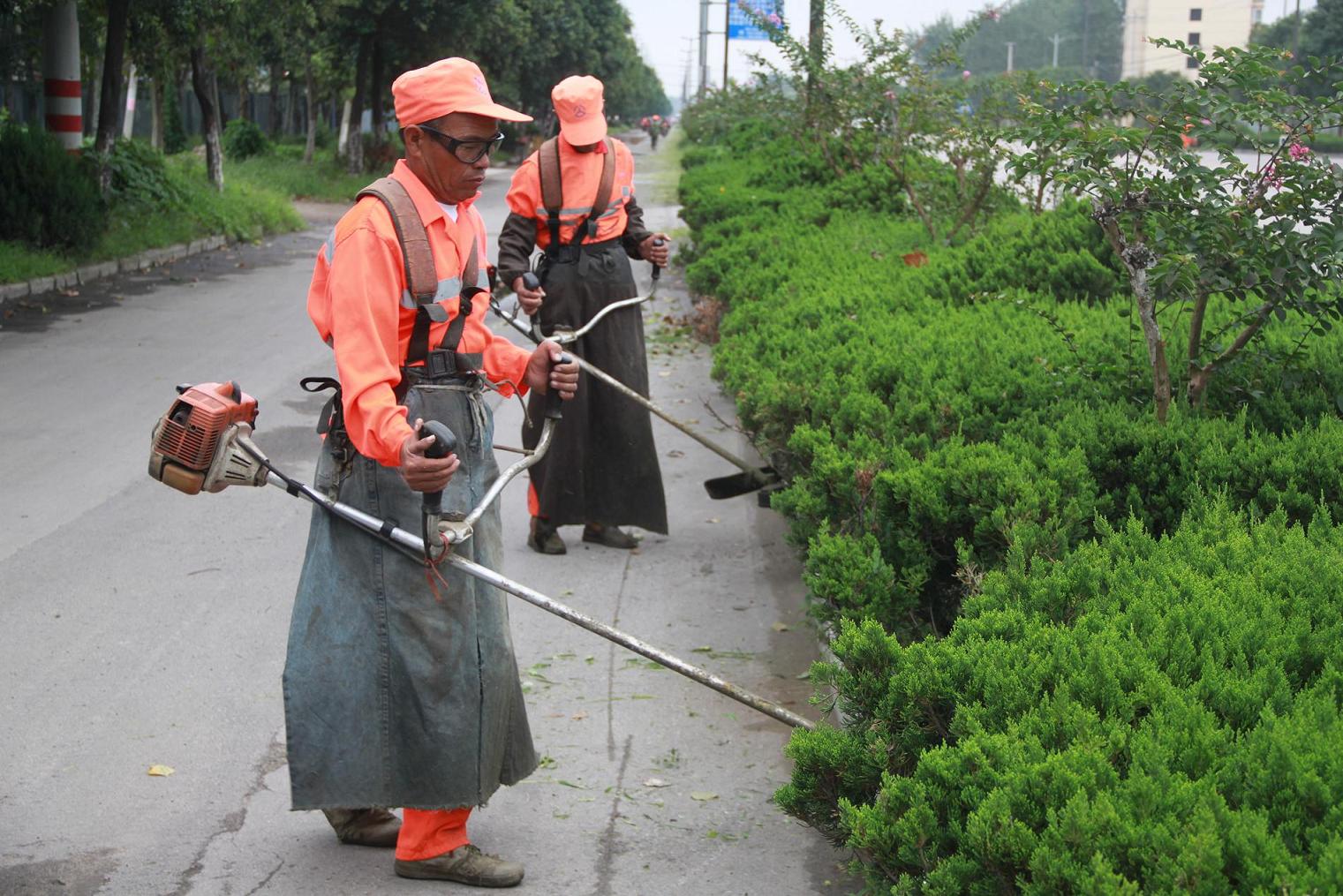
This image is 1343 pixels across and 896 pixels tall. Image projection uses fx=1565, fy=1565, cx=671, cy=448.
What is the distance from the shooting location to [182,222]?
19.9 metres

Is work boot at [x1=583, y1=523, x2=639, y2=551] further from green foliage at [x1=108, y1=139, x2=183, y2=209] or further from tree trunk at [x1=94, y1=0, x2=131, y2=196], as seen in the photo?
green foliage at [x1=108, y1=139, x2=183, y2=209]

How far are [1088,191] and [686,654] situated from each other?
7.15ft

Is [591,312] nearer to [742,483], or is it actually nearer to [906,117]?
[742,483]

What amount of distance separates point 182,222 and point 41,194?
397 cm

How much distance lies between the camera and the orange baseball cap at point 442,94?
141 inches

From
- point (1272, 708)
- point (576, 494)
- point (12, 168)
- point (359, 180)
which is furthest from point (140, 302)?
point (359, 180)

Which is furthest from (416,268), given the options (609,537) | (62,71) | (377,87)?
(377,87)

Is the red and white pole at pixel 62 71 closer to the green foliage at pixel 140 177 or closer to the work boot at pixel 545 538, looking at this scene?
the green foliage at pixel 140 177

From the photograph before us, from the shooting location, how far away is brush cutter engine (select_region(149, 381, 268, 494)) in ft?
11.4

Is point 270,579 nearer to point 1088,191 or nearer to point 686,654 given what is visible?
point 686,654

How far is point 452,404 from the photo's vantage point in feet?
12.3

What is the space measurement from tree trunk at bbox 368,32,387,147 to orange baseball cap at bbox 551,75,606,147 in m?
24.8

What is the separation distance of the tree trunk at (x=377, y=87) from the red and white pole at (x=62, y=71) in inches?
489

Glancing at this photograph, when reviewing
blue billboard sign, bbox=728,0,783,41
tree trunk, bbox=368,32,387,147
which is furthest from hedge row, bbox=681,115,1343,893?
tree trunk, bbox=368,32,387,147
